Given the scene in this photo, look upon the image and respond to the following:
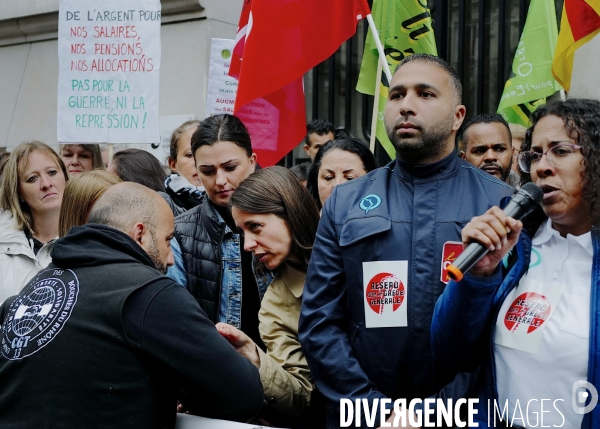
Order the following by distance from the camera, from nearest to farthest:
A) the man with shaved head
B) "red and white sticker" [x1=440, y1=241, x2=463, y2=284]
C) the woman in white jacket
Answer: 1. the man with shaved head
2. "red and white sticker" [x1=440, y1=241, x2=463, y2=284]
3. the woman in white jacket

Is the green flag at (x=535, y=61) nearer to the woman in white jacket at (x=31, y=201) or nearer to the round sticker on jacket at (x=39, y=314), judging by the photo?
the woman in white jacket at (x=31, y=201)

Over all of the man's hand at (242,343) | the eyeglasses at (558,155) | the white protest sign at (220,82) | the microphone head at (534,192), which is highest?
the white protest sign at (220,82)

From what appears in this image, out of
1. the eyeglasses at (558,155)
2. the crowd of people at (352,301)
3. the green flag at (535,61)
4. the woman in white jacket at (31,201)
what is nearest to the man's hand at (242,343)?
the crowd of people at (352,301)

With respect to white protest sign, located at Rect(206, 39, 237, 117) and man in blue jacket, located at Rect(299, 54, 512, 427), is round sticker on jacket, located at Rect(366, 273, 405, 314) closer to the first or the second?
man in blue jacket, located at Rect(299, 54, 512, 427)

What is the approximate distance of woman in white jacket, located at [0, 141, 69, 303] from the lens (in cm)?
427

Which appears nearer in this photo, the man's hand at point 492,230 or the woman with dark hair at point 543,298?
the man's hand at point 492,230

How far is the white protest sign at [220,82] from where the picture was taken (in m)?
6.13

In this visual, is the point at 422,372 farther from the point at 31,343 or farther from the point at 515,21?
the point at 515,21

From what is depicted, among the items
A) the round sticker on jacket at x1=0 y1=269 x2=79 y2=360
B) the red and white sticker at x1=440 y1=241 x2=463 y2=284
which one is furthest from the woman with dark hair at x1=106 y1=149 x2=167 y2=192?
the red and white sticker at x1=440 y1=241 x2=463 y2=284

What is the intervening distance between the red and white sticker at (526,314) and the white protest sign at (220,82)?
13.2ft

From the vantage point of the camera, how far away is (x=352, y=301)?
2811 millimetres

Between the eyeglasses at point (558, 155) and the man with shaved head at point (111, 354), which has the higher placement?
the eyeglasses at point (558, 155)

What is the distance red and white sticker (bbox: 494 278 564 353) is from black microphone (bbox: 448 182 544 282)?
0.28m

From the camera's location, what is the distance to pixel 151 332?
2.36m
